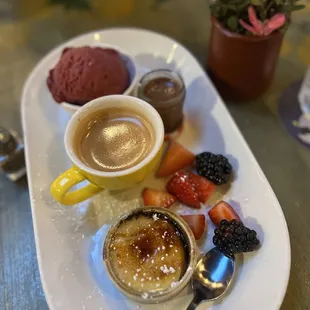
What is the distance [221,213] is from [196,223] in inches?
2.8

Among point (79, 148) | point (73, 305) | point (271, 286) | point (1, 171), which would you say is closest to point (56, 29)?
point (1, 171)

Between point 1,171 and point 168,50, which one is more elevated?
point 168,50

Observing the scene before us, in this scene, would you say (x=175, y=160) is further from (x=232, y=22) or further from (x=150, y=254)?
(x=232, y=22)

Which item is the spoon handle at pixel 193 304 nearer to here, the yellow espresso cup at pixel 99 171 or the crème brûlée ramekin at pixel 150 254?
the crème brûlée ramekin at pixel 150 254

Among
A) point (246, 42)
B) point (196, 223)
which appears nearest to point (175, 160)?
point (196, 223)

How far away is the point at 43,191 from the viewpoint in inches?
46.3

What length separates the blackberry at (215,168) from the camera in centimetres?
115

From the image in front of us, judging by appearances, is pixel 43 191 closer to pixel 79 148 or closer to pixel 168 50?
pixel 79 148

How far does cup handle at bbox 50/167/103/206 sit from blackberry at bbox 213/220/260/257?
1.13ft

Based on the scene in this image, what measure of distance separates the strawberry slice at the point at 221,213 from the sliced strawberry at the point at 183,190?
53mm

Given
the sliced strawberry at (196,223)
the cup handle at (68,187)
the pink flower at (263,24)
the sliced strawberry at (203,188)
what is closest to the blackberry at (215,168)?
the sliced strawberry at (203,188)

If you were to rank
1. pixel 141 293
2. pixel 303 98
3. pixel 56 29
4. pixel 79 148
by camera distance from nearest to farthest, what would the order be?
pixel 141 293, pixel 79 148, pixel 303 98, pixel 56 29

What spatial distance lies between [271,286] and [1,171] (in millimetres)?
887

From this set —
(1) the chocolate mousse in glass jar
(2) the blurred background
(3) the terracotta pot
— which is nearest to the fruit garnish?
(1) the chocolate mousse in glass jar
